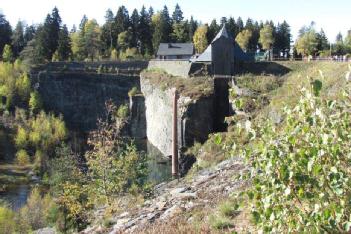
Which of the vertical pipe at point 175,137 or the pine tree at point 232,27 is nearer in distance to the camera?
the vertical pipe at point 175,137

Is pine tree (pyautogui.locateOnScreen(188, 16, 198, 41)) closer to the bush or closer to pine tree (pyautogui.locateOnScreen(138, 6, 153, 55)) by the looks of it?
pine tree (pyautogui.locateOnScreen(138, 6, 153, 55))

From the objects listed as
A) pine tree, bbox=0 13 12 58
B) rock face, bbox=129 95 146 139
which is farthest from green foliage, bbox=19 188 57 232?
pine tree, bbox=0 13 12 58

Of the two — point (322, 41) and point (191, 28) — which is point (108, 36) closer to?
point (191, 28)

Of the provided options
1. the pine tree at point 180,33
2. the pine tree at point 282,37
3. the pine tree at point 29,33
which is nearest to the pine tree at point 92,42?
the pine tree at point 180,33

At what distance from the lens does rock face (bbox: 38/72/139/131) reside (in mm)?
59000

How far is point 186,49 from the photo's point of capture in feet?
226

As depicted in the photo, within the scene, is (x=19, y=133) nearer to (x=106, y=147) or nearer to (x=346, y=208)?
(x=106, y=147)

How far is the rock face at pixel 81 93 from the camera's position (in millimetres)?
59000

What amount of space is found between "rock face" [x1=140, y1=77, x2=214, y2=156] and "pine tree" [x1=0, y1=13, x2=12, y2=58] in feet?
118

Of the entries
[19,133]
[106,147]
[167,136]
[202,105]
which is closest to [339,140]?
[106,147]

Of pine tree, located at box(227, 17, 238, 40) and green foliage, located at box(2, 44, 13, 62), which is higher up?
pine tree, located at box(227, 17, 238, 40)

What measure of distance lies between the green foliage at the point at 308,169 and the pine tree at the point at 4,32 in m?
75.9

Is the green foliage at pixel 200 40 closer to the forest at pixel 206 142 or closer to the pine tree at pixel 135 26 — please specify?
the forest at pixel 206 142

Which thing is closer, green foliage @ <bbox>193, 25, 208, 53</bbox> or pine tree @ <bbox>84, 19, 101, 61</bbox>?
green foliage @ <bbox>193, 25, 208, 53</bbox>
